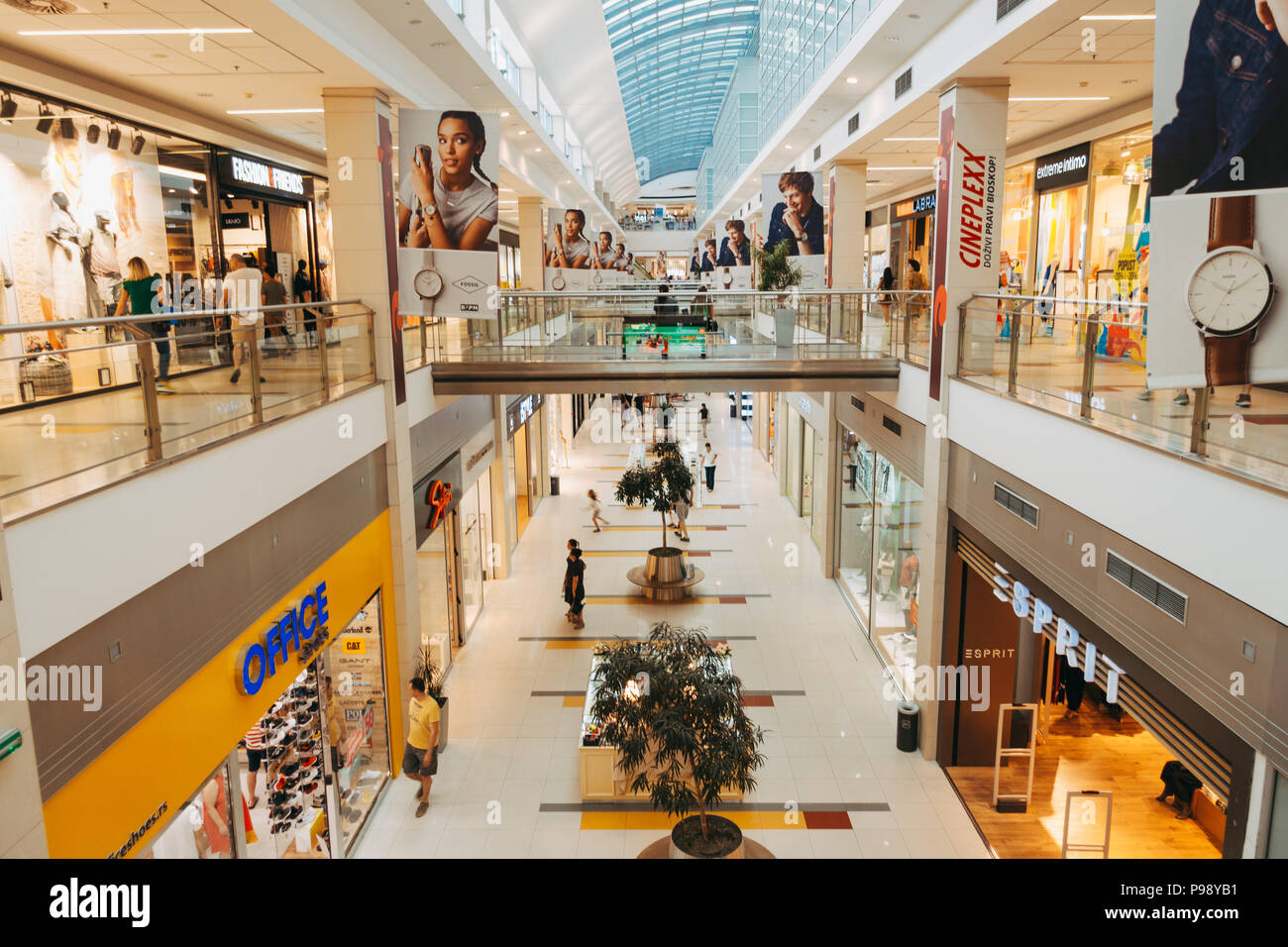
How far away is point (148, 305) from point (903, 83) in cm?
878

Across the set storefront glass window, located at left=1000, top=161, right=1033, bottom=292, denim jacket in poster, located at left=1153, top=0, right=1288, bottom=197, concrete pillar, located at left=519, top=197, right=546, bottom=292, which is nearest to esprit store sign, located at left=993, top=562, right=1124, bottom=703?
denim jacket in poster, located at left=1153, top=0, right=1288, bottom=197

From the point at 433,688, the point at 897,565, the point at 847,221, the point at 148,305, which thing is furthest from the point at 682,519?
the point at 148,305

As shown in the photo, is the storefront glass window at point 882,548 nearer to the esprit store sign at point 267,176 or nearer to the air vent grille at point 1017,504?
the air vent grille at point 1017,504

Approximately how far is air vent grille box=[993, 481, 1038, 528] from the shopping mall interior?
49 millimetres

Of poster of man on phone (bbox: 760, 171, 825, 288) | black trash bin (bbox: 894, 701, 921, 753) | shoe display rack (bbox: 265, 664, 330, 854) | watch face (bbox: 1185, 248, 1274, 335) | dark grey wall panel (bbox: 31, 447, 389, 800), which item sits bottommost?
black trash bin (bbox: 894, 701, 921, 753)

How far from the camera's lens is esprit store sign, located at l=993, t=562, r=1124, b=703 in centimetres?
564

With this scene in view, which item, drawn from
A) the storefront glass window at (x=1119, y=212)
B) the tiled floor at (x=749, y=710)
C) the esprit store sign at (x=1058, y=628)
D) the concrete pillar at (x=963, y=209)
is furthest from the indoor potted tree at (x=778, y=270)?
the esprit store sign at (x=1058, y=628)

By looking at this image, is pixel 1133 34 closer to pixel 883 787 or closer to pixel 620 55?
pixel 883 787

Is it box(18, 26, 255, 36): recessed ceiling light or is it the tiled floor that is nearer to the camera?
box(18, 26, 255, 36): recessed ceiling light

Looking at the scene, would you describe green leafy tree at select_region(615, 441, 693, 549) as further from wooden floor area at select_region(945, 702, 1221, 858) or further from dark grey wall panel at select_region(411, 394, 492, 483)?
wooden floor area at select_region(945, 702, 1221, 858)

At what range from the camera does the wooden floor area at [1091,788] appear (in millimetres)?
7480

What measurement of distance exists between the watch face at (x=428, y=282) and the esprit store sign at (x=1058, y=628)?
6.02 meters

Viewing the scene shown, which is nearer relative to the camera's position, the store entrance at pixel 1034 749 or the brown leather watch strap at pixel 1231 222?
the brown leather watch strap at pixel 1231 222
